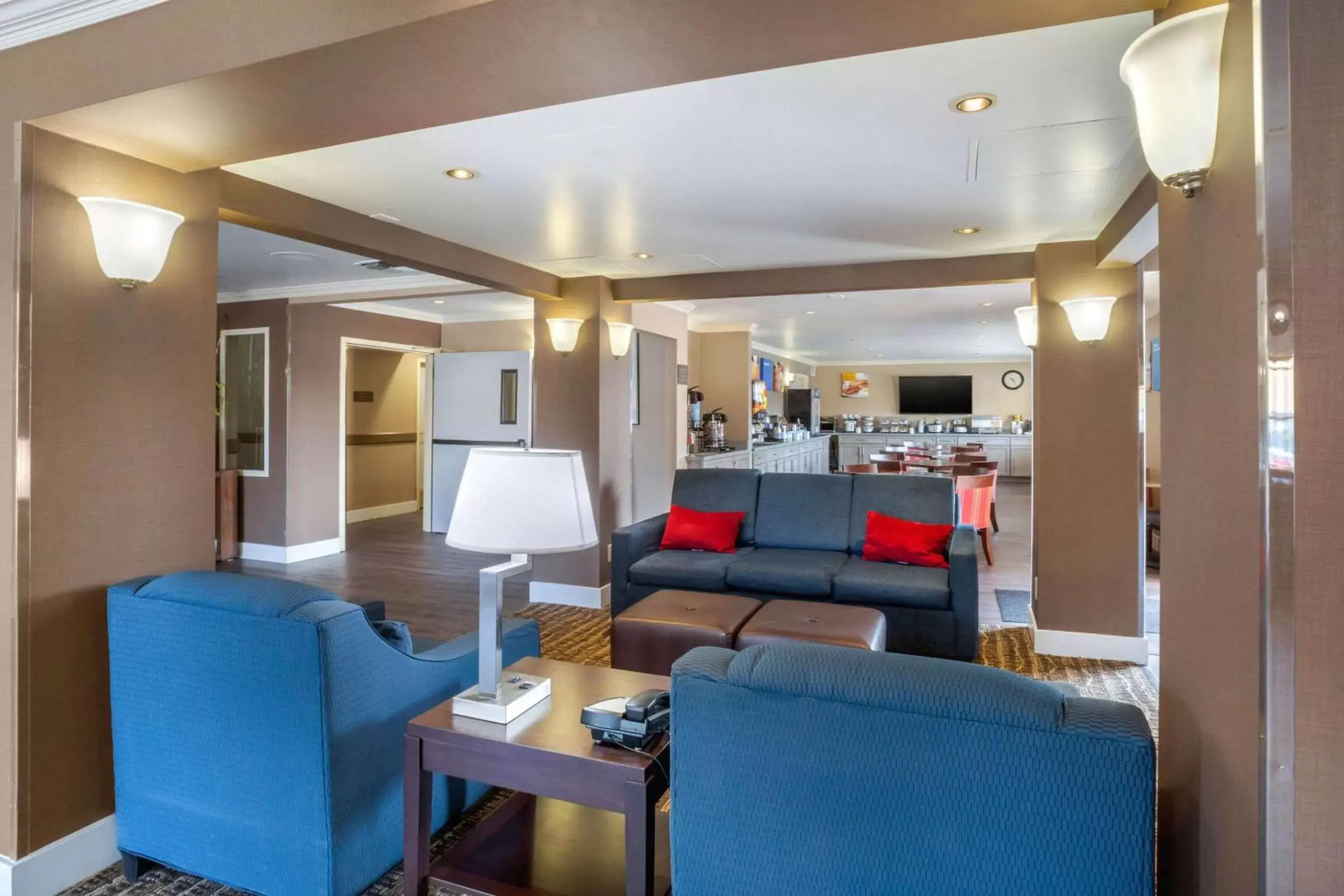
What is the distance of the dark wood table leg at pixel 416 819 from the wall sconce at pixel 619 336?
3.78 metres

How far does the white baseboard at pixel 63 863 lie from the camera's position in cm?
196

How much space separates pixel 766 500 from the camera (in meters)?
4.80

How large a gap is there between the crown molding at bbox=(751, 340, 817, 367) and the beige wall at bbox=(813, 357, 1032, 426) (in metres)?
0.72

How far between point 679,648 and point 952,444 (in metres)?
11.1

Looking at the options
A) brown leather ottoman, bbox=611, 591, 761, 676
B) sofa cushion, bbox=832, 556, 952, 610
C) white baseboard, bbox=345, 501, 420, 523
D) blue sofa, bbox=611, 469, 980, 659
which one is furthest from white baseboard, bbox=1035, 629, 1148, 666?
white baseboard, bbox=345, 501, 420, 523

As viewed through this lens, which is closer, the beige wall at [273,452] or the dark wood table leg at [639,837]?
the dark wood table leg at [639,837]

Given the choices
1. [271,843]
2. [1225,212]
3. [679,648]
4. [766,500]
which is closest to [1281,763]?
[1225,212]

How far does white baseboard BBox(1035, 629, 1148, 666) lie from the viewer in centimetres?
403

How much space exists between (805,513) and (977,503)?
8.09 ft

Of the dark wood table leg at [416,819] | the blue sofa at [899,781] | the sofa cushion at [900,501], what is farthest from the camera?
the sofa cushion at [900,501]

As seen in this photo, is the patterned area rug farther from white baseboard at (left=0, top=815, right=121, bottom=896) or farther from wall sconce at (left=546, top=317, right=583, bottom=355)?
wall sconce at (left=546, top=317, right=583, bottom=355)

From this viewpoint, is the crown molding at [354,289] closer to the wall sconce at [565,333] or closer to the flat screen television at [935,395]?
the wall sconce at [565,333]

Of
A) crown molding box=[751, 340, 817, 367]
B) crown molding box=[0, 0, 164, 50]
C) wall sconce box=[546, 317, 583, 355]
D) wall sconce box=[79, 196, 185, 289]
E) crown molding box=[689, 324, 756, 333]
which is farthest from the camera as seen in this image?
crown molding box=[751, 340, 817, 367]

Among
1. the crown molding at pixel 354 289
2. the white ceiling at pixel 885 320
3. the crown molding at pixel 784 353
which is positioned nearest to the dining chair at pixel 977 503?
the white ceiling at pixel 885 320
